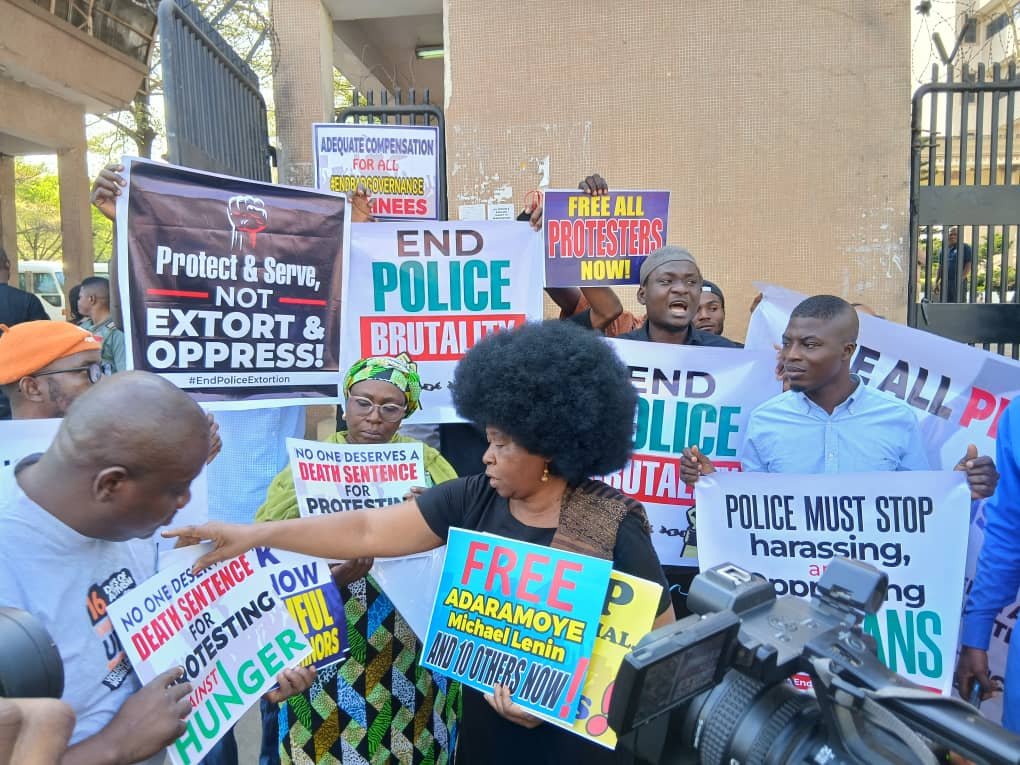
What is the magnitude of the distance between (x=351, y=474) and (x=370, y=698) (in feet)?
2.43

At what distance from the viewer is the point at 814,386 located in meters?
2.98

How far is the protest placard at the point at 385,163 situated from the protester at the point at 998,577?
3.71 metres

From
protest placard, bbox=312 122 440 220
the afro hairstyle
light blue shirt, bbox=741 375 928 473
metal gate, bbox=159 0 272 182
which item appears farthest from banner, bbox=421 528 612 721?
protest placard, bbox=312 122 440 220

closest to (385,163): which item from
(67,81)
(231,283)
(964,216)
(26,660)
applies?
(231,283)

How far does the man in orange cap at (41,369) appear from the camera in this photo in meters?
2.60

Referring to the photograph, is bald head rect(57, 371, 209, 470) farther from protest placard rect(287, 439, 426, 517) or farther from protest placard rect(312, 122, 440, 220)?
protest placard rect(312, 122, 440, 220)

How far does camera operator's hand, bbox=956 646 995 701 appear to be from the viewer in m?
2.53

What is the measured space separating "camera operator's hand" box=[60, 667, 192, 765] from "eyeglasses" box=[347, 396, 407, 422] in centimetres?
125

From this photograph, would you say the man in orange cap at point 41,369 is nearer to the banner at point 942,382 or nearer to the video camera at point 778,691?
the video camera at point 778,691

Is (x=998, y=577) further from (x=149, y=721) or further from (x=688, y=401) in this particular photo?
(x=149, y=721)

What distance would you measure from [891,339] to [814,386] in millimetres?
654

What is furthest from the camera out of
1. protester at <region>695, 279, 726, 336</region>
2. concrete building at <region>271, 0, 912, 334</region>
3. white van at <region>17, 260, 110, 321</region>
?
white van at <region>17, 260, 110, 321</region>

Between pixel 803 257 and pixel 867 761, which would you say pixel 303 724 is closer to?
pixel 867 761

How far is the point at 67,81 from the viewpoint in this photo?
10.5 metres
